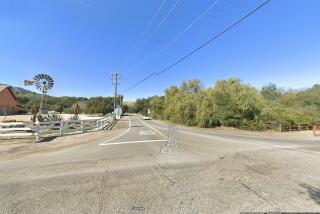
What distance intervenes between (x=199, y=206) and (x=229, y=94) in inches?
989

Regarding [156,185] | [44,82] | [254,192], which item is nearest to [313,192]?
[254,192]

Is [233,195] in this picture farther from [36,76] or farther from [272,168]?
[36,76]

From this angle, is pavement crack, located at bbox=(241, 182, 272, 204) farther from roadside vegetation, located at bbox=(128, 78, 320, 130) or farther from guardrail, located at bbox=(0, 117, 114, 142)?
roadside vegetation, located at bbox=(128, 78, 320, 130)

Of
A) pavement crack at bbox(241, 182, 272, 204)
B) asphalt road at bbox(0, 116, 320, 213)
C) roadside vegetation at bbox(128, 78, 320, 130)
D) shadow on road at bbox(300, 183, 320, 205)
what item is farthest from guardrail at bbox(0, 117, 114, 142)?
roadside vegetation at bbox(128, 78, 320, 130)

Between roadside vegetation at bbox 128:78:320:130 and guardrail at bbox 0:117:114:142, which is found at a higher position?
roadside vegetation at bbox 128:78:320:130

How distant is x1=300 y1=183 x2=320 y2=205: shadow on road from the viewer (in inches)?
147

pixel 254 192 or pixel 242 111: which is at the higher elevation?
pixel 242 111

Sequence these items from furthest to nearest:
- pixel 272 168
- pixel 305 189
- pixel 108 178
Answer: pixel 272 168 < pixel 108 178 < pixel 305 189

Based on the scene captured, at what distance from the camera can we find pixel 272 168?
19.3ft

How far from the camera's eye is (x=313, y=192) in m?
4.10

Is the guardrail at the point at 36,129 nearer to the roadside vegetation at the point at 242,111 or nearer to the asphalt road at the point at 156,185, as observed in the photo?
the asphalt road at the point at 156,185

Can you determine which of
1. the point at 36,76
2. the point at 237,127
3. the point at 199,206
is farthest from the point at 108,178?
the point at 36,76

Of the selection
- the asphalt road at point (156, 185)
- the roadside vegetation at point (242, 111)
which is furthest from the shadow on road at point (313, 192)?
the roadside vegetation at point (242, 111)

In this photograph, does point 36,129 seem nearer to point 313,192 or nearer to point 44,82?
point 313,192
